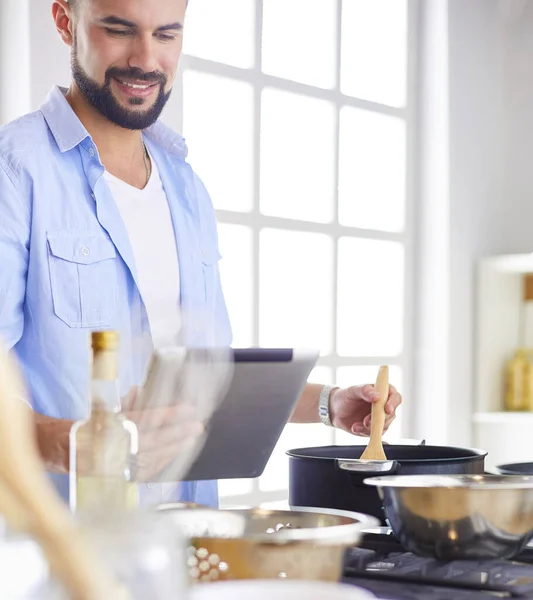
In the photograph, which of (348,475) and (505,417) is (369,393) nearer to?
(348,475)

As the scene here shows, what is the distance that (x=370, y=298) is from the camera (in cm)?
408

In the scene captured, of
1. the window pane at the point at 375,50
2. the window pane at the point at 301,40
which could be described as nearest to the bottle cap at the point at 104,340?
the window pane at the point at 301,40

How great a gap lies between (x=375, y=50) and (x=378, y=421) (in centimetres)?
279

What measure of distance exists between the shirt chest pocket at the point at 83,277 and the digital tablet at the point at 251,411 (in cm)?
62

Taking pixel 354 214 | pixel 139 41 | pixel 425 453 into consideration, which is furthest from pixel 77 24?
pixel 354 214

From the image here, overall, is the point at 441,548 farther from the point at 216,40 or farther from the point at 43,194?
the point at 216,40

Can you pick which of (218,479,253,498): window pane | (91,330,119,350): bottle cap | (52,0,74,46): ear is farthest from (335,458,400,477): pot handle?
(218,479,253,498): window pane

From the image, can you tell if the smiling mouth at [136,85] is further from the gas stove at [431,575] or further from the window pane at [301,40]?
the window pane at [301,40]

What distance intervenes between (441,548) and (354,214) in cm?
301

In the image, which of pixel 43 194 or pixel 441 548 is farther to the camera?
pixel 43 194

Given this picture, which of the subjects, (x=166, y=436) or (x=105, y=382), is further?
(x=166, y=436)

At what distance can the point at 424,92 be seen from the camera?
13.9 feet

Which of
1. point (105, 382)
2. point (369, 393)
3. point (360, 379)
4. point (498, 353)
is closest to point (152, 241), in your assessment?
point (369, 393)

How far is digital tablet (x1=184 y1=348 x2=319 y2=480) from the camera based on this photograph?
1.24 metres
